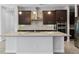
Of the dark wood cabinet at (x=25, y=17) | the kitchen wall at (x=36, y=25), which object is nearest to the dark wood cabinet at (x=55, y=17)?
the kitchen wall at (x=36, y=25)

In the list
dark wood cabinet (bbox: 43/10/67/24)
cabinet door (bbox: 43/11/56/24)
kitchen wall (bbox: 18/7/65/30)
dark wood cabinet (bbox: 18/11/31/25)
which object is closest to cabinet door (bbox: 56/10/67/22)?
dark wood cabinet (bbox: 43/10/67/24)

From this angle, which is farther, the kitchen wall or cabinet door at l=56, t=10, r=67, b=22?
cabinet door at l=56, t=10, r=67, b=22

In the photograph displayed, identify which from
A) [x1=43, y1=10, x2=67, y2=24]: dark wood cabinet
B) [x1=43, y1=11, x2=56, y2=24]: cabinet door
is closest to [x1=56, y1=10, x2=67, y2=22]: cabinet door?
[x1=43, y1=10, x2=67, y2=24]: dark wood cabinet

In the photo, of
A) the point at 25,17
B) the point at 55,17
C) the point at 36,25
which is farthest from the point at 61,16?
the point at 25,17

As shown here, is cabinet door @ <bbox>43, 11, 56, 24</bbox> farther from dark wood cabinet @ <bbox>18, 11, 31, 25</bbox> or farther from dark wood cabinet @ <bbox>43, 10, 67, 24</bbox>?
dark wood cabinet @ <bbox>18, 11, 31, 25</bbox>

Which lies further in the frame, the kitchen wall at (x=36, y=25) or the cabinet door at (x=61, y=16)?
the cabinet door at (x=61, y=16)

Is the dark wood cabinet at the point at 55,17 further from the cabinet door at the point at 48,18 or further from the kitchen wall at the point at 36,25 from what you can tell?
the kitchen wall at the point at 36,25

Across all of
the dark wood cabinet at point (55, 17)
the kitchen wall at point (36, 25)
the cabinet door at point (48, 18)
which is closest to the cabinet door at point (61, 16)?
the dark wood cabinet at point (55, 17)

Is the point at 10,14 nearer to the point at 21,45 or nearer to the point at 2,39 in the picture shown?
the point at 2,39

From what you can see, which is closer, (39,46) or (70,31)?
(39,46)

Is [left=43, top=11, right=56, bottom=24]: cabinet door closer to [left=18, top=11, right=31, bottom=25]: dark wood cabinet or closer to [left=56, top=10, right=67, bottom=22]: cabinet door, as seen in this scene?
[left=56, top=10, right=67, bottom=22]: cabinet door

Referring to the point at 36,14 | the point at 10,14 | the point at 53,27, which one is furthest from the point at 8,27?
the point at 53,27
